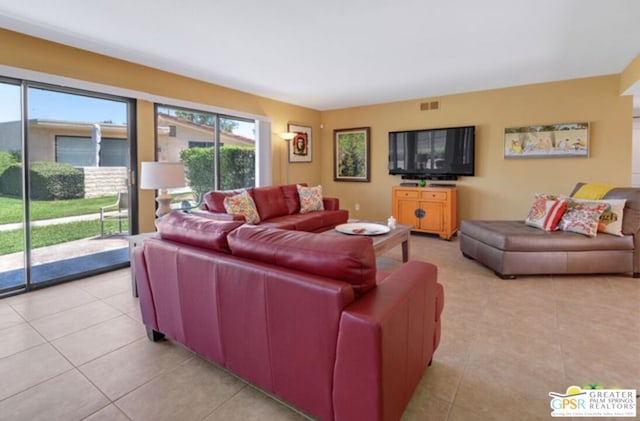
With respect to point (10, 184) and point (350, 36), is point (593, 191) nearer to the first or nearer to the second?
point (350, 36)

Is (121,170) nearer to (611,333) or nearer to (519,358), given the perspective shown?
(519,358)

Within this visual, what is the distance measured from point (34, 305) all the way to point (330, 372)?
9.73 ft

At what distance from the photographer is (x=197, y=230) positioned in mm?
1863

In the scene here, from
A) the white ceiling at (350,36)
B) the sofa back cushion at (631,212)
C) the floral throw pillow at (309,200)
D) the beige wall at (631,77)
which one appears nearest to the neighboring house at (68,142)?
the white ceiling at (350,36)

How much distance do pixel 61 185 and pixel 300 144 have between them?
3.93 m

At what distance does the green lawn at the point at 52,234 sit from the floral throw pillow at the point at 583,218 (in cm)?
504

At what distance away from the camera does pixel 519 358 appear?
202 centimetres

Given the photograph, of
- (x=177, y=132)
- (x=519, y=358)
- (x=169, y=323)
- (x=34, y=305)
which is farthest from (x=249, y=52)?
(x=519, y=358)

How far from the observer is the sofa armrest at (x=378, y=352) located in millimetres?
1144

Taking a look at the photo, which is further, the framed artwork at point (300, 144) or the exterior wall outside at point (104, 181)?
the framed artwork at point (300, 144)

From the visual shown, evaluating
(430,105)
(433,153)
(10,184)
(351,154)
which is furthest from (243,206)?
(430,105)

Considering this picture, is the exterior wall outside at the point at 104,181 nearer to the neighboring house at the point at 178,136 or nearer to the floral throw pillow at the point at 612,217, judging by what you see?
the neighboring house at the point at 178,136

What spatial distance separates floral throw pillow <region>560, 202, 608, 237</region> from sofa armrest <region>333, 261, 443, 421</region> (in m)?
3.01

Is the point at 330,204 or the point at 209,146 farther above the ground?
the point at 209,146
